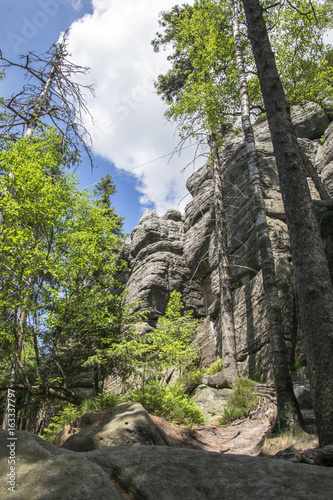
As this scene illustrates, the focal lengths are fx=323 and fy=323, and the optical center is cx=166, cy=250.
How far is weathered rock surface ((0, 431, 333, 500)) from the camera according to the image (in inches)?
76.7

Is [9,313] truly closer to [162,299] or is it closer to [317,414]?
[317,414]

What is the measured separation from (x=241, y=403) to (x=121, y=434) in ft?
17.0

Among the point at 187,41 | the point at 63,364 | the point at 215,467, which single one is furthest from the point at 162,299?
the point at 215,467

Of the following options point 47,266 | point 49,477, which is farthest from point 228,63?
point 49,477

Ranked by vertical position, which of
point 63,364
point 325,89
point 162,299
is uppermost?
point 325,89

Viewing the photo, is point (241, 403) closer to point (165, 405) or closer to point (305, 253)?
point (165, 405)

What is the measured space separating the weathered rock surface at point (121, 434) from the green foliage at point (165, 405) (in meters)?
1.80

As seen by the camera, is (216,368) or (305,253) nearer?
(305,253)

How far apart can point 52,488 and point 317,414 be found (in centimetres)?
340

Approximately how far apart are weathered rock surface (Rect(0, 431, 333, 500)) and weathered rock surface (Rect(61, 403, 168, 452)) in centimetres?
297

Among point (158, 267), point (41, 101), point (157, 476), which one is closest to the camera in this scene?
point (157, 476)

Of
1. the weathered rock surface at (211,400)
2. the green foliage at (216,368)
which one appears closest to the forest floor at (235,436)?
the weathered rock surface at (211,400)

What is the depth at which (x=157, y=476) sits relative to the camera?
7.72 ft

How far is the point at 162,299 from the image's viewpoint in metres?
23.8
